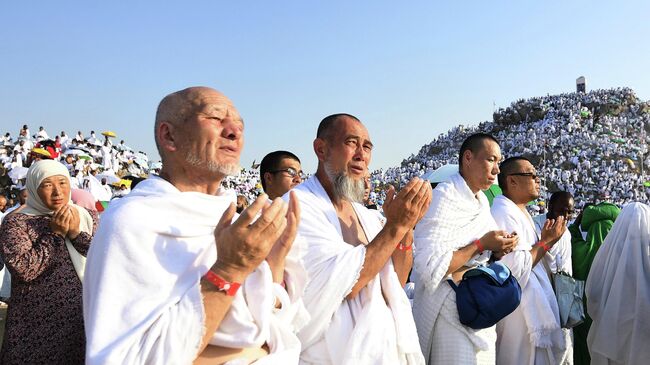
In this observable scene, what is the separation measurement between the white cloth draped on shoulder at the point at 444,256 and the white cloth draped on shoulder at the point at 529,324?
1.51 feet

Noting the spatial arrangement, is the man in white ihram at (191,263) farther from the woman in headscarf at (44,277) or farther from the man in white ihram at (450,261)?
the man in white ihram at (450,261)

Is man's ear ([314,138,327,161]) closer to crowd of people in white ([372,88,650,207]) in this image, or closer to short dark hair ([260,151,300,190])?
short dark hair ([260,151,300,190])

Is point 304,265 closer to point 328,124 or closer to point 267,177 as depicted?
point 328,124

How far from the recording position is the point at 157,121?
6.40 feet

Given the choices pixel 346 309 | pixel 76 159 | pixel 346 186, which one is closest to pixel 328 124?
pixel 346 186

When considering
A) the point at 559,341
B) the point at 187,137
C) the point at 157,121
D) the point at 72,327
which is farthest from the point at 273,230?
the point at 559,341

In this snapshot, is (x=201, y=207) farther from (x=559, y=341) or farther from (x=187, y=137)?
(x=559, y=341)

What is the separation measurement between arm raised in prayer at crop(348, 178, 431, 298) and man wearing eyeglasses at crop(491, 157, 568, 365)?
1993mm

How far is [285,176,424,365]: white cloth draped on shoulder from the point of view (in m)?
2.36

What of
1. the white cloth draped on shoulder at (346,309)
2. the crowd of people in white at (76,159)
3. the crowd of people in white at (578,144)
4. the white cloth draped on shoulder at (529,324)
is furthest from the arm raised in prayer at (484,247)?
the crowd of people in white at (578,144)

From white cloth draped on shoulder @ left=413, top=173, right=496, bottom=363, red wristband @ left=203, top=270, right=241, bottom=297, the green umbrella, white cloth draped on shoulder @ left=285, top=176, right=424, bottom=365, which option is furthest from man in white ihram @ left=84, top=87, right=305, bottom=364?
the green umbrella

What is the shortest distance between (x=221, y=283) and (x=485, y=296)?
2142mm

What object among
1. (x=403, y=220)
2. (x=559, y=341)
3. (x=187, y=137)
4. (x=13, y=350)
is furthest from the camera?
(x=559, y=341)

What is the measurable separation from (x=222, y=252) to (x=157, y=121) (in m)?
0.67
